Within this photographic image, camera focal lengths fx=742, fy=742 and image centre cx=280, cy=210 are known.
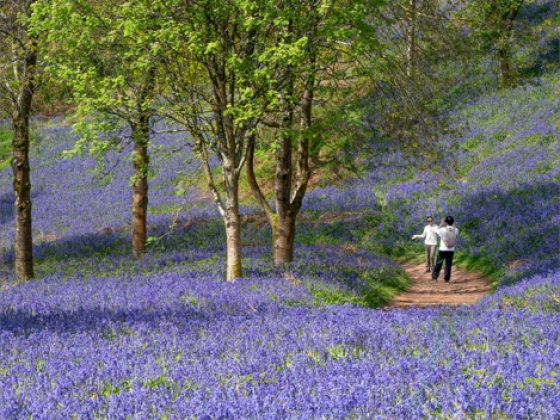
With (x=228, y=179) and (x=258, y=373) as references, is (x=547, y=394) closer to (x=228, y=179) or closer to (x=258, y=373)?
(x=258, y=373)

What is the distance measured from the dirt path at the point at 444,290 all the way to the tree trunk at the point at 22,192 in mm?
8330

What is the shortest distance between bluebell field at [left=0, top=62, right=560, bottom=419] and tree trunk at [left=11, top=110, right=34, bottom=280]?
80 cm

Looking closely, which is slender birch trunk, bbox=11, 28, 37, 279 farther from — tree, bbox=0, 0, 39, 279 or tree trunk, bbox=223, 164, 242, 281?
tree trunk, bbox=223, 164, 242, 281

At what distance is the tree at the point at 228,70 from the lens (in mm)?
11531

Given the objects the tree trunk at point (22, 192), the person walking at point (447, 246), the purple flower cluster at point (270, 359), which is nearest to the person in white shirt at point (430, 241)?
the person walking at point (447, 246)

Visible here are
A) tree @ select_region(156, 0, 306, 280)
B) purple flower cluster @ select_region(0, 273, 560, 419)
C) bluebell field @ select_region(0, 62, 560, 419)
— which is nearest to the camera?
purple flower cluster @ select_region(0, 273, 560, 419)

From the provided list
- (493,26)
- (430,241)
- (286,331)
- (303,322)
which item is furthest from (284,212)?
(286,331)

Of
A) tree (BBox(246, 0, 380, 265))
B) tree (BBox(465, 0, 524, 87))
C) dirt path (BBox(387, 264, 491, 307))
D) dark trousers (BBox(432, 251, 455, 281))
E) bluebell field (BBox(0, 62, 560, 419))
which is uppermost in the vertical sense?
tree (BBox(465, 0, 524, 87))

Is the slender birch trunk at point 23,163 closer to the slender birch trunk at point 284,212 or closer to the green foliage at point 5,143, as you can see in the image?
the slender birch trunk at point 284,212

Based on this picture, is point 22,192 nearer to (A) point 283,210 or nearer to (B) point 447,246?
(A) point 283,210

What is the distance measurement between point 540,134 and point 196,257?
16406mm

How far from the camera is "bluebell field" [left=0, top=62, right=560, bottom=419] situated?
5289mm

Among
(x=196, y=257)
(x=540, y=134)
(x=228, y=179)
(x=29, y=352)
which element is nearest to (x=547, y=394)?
(x=29, y=352)

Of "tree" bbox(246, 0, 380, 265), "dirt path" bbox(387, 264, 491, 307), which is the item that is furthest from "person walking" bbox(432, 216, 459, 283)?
"tree" bbox(246, 0, 380, 265)
